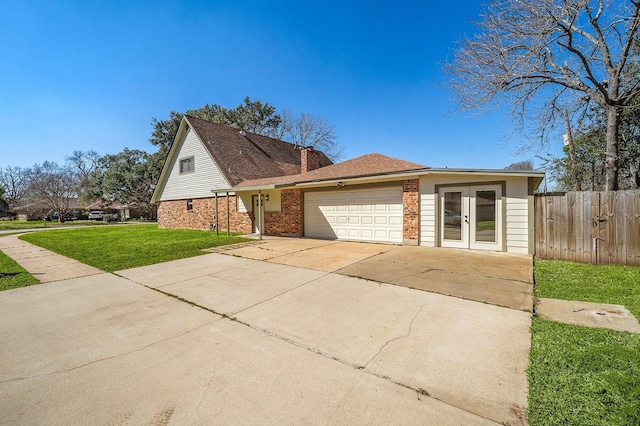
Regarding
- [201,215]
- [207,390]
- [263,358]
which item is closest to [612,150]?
[263,358]

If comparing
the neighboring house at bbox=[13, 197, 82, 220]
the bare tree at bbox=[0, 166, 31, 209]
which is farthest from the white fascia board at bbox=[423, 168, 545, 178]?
the bare tree at bbox=[0, 166, 31, 209]

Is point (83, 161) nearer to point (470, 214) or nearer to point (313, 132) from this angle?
point (313, 132)

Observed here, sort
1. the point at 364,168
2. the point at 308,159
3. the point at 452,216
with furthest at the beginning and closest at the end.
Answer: the point at 308,159 → the point at 364,168 → the point at 452,216

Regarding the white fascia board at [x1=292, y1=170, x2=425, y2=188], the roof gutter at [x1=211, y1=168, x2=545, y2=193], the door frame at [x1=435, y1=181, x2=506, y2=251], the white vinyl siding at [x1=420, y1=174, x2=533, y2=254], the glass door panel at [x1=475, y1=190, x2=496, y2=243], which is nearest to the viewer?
the roof gutter at [x1=211, y1=168, x2=545, y2=193]

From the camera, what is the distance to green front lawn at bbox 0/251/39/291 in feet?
18.4

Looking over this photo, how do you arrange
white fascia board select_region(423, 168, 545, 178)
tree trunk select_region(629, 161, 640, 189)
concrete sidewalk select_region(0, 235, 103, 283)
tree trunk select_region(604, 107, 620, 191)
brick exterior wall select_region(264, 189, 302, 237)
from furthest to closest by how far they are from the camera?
brick exterior wall select_region(264, 189, 302, 237)
tree trunk select_region(629, 161, 640, 189)
tree trunk select_region(604, 107, 620, 191)
white fascia board select_region(423, 168, 545, 178)
concrete sidewalk select_region(0, 235, 103, 283)

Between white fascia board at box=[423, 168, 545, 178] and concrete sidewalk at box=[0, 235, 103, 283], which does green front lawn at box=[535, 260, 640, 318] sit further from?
concrete sidewalk at box=[0, 235, 103, 283]

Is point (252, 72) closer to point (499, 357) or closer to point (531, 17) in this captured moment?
point (531, 17)

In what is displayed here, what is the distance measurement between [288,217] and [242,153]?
→ 7024mm

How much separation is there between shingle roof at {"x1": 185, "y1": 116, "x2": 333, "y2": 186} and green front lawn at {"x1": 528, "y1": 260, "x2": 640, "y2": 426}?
14.2 m

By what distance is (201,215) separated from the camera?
54.7 feet

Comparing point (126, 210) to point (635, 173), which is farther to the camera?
point (126, 210)

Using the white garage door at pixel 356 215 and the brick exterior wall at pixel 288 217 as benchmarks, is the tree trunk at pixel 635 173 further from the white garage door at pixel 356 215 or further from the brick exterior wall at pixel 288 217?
the brick exterior wall at pixel 288 217

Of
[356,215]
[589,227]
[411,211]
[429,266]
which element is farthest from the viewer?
[356,215]
